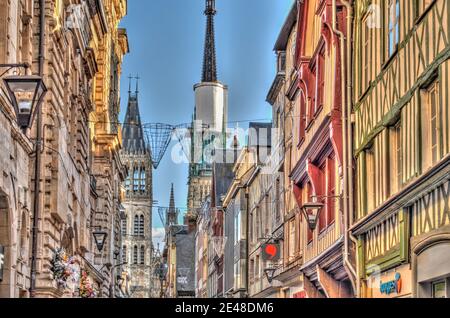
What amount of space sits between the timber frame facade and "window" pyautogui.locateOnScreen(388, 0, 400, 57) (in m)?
0.01

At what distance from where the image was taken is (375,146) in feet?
57.3

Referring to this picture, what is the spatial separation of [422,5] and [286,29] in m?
16.9

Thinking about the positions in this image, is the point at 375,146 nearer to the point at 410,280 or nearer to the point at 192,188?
the point at 410,280

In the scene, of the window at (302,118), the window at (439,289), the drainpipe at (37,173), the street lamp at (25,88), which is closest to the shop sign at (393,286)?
the window at (439,289)

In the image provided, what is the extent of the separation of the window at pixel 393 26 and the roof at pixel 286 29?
12358mm

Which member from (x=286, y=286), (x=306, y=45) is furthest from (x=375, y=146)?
(x=286, y=286)

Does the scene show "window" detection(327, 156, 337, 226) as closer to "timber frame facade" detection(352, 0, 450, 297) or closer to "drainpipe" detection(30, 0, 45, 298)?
"timber frame facade" detection(352, 0, 450, 297)

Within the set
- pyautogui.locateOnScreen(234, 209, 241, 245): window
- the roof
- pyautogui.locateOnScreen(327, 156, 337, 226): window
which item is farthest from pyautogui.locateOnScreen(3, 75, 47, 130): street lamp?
pyautogui.locateOnScreen(234, 209, 241, 245): window

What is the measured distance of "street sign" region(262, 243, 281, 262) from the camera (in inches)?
1232

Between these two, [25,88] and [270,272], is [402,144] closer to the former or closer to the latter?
[25,88]

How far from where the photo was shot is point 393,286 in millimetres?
15766

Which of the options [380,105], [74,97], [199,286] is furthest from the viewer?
[199,286]

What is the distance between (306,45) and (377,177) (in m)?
9.44

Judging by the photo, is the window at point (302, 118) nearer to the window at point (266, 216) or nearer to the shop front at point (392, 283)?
the shop front at point (392, 283)
